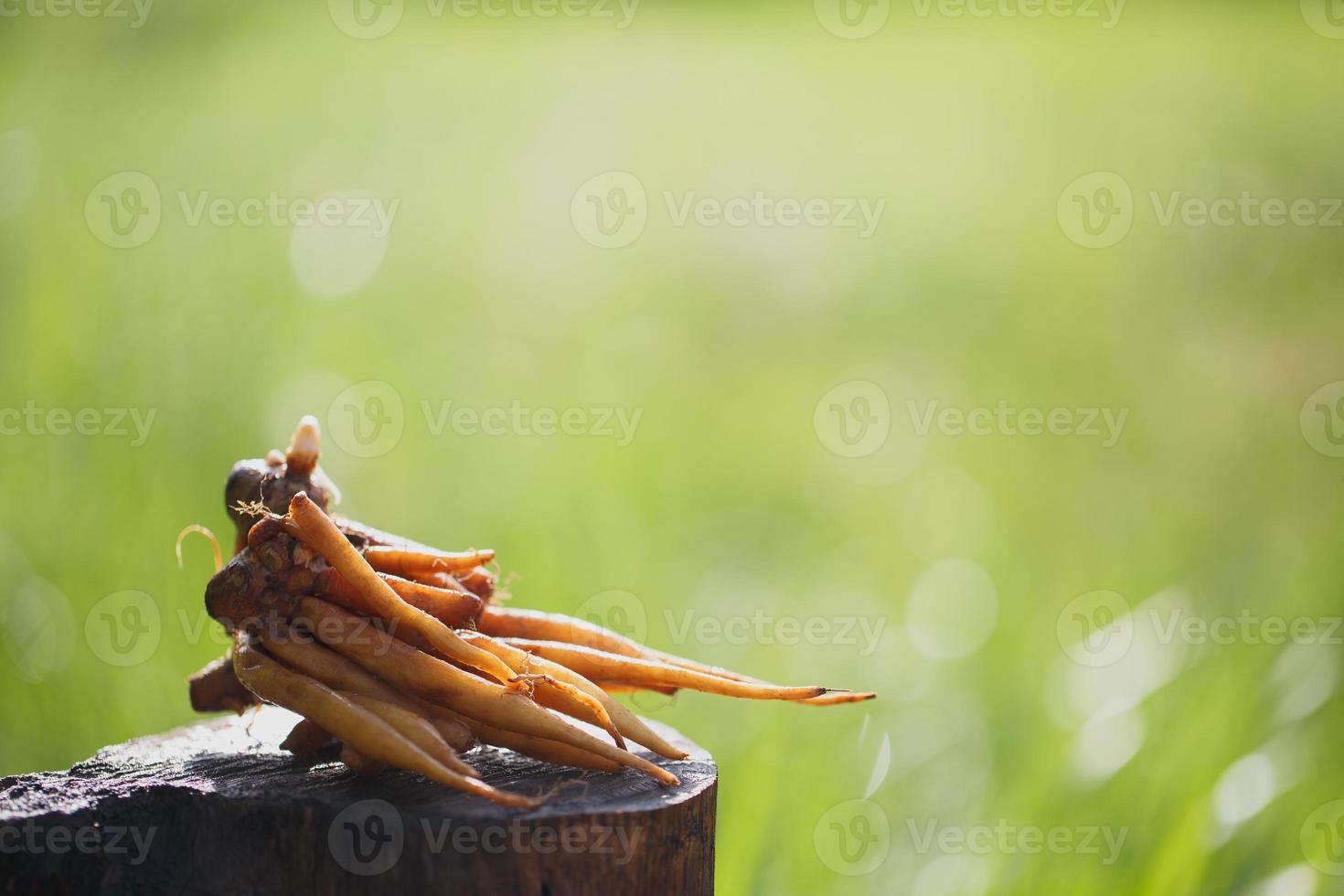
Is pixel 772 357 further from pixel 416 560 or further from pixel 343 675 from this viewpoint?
pixel 343 675

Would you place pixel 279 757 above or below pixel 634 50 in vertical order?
below

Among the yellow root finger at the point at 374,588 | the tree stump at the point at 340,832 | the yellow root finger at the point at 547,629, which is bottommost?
the tree stump at the point at 340,832

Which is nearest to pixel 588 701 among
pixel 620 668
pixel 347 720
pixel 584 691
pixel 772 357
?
pixel 584 691

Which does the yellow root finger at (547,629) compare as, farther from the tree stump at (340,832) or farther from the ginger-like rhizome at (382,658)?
the tree stump at (340,832)

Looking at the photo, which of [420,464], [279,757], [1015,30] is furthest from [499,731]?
[1015,30]

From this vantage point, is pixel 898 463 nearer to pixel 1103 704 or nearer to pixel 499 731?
pixel 1103 704

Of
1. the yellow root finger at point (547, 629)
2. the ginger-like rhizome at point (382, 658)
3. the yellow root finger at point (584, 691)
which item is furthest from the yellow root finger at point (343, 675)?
the yellow root finger at point (547, 629)

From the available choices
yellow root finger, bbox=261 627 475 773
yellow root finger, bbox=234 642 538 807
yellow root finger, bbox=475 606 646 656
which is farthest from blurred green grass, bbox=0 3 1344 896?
yellow root finger, bbox=234 642 538 807
